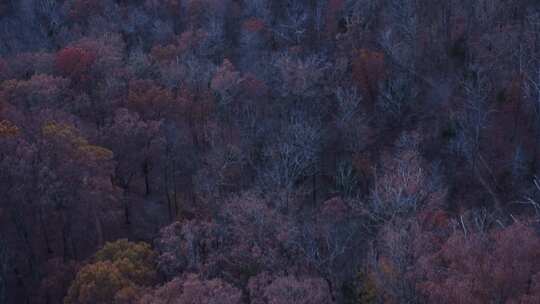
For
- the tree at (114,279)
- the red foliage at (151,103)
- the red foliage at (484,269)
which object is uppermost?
the red foliage at (151,103)

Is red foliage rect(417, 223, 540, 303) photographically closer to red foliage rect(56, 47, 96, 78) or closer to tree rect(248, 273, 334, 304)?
tree rect(248, 273, 334, 304)

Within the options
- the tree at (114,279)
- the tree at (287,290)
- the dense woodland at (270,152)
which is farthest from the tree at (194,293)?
the tree at (114,279)

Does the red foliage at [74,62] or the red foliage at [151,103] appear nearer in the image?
the red foliage at [151,103]

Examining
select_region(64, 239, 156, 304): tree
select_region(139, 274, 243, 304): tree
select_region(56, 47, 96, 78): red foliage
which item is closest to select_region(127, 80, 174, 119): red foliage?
select_region(56, 47, 96, 78): red foliage

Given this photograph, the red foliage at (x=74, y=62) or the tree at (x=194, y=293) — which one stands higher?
the red foliage at (x=74, y=62)

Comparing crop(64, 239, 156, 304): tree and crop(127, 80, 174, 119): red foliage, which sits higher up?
crop(127, 80, 174, 119): red foliage

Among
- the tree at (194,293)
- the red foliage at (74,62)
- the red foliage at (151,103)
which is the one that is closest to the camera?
the tree at (194,293)

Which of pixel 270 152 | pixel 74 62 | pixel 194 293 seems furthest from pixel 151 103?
pixel 194 293

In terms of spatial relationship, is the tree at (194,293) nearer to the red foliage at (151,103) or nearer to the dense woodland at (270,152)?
the dense woodland at (270,152)

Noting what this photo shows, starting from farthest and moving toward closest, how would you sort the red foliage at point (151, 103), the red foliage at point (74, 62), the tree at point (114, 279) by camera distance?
1. the red foliage at point (74, 62)
2. the red foliage at point (151, 103)
3. the tree at point (114, 279)

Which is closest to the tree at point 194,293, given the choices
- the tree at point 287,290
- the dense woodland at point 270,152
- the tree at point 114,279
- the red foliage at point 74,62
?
the dense woodland at point 270,152
